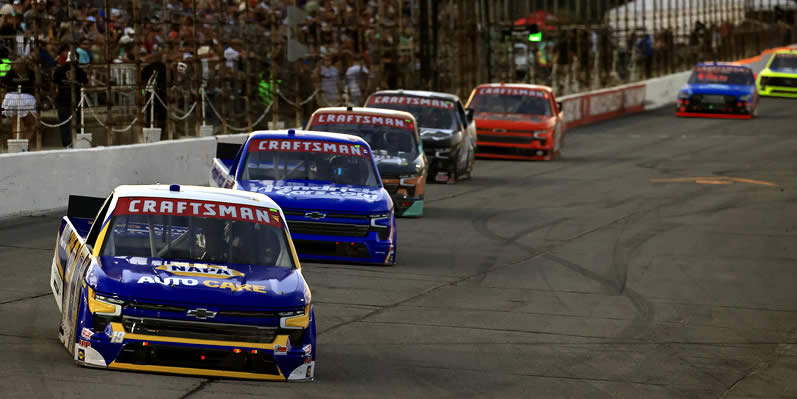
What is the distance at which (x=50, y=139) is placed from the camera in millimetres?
20641

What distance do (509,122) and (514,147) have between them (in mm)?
540

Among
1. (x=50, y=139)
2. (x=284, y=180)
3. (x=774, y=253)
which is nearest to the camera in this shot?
(x=284, y=180)

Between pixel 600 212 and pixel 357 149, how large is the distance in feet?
19.2

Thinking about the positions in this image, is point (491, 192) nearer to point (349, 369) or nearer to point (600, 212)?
point (600, 212)

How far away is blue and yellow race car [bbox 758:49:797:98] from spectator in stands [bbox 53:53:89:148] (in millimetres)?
34494

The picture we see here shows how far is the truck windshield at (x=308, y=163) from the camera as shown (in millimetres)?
15188

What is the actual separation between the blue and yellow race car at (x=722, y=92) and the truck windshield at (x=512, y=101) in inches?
539

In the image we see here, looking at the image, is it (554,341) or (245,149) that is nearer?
(554,341)

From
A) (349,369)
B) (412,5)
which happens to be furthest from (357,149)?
(412,5)

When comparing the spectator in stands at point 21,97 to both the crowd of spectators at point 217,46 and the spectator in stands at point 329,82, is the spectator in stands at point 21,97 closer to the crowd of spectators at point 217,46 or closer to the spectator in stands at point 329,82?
the crowd of spectators at point 217,46

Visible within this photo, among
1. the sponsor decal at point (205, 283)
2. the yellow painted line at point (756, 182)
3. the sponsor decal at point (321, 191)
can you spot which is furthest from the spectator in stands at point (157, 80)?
the sponsor decal at point (205, 283)

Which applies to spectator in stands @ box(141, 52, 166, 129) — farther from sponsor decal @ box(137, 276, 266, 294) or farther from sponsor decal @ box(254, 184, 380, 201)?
sponsor decal @ box(137, 276, 266, 294)

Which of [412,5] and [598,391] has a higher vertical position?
[412,5]

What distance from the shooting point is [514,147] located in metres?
28.4
